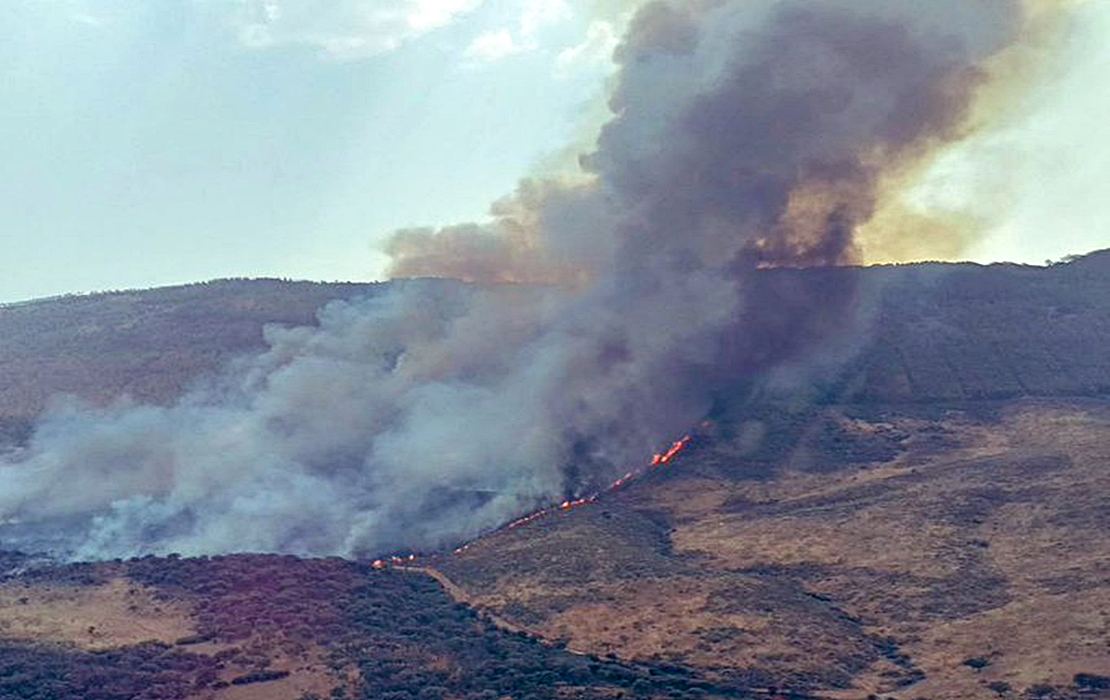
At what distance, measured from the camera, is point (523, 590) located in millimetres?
66062

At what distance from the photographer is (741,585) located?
64.3 metres

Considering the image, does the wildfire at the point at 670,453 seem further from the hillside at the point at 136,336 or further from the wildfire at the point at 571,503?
the hillside at the point at 136,336

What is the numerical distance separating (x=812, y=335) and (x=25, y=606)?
214 feet

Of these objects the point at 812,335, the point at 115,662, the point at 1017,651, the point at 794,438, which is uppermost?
the point at 812,335

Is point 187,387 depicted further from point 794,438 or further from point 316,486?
point 794,438

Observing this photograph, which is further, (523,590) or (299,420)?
(299,420)

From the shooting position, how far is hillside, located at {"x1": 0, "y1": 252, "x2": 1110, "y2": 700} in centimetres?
5409

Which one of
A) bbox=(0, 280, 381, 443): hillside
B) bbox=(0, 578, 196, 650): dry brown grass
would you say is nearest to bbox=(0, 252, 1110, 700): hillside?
bbox=(0, 578, 196, 650): dry brown grass

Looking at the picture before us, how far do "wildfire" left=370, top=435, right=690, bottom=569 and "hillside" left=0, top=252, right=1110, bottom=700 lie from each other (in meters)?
0.84

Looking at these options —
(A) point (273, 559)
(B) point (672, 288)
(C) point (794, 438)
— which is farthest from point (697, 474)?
(A) point (273, 559)

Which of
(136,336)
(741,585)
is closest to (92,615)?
(741,585)

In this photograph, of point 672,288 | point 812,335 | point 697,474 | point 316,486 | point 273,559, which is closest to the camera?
point 273,559

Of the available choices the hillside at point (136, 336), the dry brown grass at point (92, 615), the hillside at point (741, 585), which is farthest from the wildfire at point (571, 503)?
the hillside at point (136, 336)

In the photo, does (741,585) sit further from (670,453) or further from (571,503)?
(670,453)
